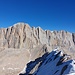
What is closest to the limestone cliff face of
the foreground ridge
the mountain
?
the mountain

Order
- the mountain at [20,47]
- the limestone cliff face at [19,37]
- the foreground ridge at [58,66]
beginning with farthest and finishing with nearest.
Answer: the limestone cliff face at [19,37] → the mountain at [20,47] → the foreground ridge at [58,66]

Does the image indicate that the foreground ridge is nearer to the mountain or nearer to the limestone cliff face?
the mountain

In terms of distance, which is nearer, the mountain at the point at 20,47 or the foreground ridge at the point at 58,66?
the foreground ridge at the point at 58,66

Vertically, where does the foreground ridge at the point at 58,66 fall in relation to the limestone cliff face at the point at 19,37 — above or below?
below

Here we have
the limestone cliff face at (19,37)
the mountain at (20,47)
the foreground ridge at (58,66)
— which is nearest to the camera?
the foreground ridge at (58,66)

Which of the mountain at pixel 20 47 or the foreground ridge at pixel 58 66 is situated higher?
the mountain at pixel 20 47

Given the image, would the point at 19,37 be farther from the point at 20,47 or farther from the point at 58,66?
the point at 58,66

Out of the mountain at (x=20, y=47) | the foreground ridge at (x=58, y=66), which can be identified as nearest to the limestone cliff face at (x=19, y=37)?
the mountain at (x=20, y=47)

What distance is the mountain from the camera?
9947cm

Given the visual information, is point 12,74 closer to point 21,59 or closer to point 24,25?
point 21,59

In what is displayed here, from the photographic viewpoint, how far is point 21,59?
109438 millimetres

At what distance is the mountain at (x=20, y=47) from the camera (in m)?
99.5

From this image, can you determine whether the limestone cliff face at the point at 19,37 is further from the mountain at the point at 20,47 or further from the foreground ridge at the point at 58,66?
the foreground ridge at the point at 58,66

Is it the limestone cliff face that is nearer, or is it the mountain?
the mountain
